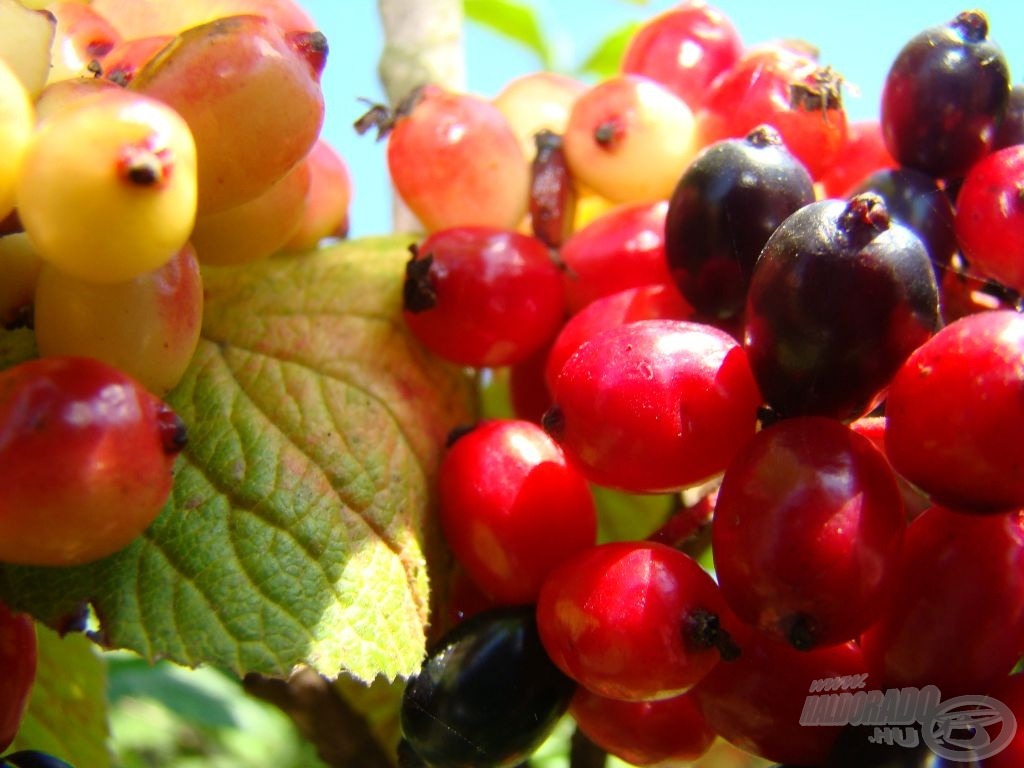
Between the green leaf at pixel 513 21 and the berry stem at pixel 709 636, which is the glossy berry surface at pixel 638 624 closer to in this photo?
the berry stem at pixel 709 636

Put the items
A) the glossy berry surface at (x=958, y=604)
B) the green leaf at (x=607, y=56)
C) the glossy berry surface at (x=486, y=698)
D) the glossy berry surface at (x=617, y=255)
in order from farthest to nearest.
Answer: the green leaf at (x=607, y=56), the glossy berry surface at (x=617, y=255), the glossy berry surface at (x=486, y=698), the glossy berry surface at (x=958, y=604)

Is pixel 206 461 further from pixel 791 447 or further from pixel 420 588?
pixel 791 447

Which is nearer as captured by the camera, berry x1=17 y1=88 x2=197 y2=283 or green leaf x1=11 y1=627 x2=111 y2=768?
berry x1=17 y1=88 x2=197 y2=283

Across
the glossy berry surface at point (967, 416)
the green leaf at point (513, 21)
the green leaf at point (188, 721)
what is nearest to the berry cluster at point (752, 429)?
the glossy berry surface at point (967, 416)

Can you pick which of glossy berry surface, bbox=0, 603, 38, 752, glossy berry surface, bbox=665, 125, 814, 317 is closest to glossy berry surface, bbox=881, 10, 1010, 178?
glossy berry surface, bbox=665, 125, 814, 317

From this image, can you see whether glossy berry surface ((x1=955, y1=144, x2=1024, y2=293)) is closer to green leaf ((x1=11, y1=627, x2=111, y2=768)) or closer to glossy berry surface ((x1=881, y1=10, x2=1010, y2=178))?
glossy berry surface ((x1=881, y1=10, x2=1010, y2=178))

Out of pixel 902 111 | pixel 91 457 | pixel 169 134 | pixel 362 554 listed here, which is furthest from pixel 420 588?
pixel 902 111

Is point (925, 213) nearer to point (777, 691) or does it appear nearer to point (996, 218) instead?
point (996, 218)
